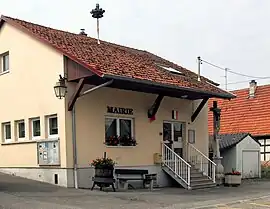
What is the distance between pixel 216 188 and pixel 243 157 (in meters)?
6.03

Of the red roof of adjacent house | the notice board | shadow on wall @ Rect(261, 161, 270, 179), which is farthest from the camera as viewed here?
the red roof of adjacent house

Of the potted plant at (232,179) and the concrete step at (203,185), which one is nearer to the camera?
the concrete step at (203,185)

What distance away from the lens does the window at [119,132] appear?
1761cm

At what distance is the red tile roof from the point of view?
15.9m

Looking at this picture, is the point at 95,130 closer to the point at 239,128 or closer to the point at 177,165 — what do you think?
the point at 177,165

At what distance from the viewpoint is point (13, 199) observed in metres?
12.5

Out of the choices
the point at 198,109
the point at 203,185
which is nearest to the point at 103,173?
the point at 203,185

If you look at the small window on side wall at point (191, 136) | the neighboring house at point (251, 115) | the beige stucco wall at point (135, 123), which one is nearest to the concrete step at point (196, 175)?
the beige stucco wall at point (135, 123)

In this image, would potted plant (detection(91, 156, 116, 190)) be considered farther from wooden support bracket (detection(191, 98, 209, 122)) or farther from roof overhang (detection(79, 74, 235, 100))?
wooden support bracket (detection(191, 98, 209, 122))

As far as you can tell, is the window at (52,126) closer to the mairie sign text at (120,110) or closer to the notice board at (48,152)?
the notice board at (48,152)

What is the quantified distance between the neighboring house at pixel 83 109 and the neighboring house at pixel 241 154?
329 centimetres

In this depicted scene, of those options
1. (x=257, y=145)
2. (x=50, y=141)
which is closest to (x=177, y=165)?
(x=50, y=141)

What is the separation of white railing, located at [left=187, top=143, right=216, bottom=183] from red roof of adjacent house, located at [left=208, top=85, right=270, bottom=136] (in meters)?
9.85

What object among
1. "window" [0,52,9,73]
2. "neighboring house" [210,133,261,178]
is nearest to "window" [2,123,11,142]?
"window" [0,52,9,73]
